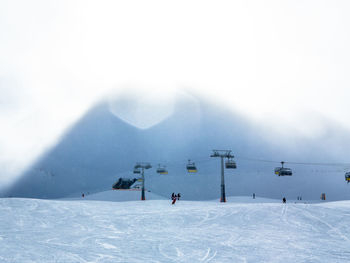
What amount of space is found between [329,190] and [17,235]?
106 m

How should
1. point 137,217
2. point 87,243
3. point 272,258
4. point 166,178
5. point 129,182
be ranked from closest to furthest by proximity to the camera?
point 272,258, point 87,243, point 137,217, point 129,182, point 166,178

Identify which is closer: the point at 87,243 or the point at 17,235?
the point at 87,243

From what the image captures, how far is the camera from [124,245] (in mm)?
12422

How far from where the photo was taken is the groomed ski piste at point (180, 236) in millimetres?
10547

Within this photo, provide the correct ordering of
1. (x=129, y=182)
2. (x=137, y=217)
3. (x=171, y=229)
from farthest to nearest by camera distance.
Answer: (x=129, y=182), (x=137, y=217), (x=171, y=229)

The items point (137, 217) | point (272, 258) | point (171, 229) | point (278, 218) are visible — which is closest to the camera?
point (272, 258)

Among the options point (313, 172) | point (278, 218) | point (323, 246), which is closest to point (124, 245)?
point (323, 246)

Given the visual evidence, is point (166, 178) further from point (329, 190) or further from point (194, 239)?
point (194, 239)

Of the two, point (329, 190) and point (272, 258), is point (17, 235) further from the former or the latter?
point (329, 190)

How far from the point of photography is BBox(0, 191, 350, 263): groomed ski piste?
10547 millimetres

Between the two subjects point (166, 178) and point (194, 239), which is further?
point (166, 178)

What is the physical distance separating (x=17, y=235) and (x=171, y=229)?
746cm

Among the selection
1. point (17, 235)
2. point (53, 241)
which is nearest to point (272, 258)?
point (53, 241)

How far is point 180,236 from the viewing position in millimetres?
14750
